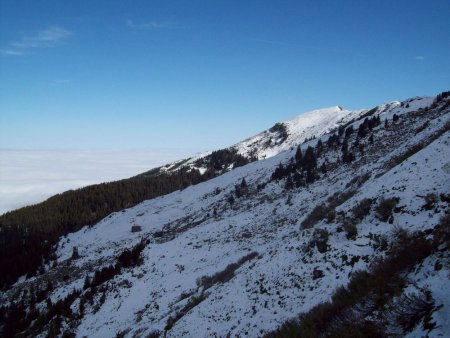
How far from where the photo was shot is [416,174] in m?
21.5

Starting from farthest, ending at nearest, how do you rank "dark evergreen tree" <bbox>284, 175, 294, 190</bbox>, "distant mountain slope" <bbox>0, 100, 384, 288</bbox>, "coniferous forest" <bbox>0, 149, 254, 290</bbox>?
"coniferous forest" <bbox>0, 149, 254, 290</bbox>
"distant mountain slope" <bbox>0, 100, 384, 288</bbox>
"dark evergreen tree" <bbox>284, 175, 294, 190</bbox>

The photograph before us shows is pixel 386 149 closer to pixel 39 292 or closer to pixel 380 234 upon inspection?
pixel 380 234

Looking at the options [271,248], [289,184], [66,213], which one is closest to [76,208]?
[66,213]

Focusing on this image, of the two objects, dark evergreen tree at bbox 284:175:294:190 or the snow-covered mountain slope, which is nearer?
the snow-covered mountain slope

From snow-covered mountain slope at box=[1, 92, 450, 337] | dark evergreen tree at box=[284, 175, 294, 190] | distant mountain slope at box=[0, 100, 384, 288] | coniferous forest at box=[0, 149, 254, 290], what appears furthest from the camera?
coniferous forest at box=[0, 149, 254, 290]

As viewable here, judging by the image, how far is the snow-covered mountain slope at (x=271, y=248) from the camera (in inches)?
654

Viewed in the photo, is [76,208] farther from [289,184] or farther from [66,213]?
[289,184]

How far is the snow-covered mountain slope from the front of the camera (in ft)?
54.5

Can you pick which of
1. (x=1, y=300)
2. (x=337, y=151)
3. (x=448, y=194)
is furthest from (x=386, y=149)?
(x=1, y=300)

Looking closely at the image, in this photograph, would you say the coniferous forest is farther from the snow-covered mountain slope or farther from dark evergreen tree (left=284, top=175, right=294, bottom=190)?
dark evergreen tree (left=284, top=175, right=294, bottom=190)

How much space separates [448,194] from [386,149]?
98.6ft

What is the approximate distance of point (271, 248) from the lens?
2544 centimetres

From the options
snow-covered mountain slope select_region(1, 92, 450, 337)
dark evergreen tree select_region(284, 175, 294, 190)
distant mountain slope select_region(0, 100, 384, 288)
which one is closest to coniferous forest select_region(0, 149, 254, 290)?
distant mountain slope select_region(0, 100, 384, 288)

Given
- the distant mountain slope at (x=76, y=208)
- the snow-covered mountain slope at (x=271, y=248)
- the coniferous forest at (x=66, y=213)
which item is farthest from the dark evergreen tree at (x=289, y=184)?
the distant mountain slope at (x=76, y=208)
